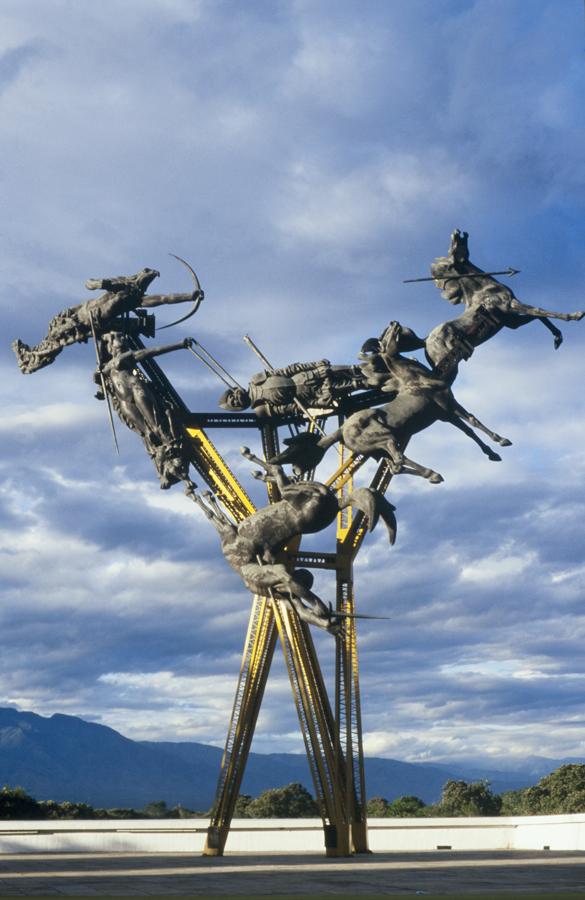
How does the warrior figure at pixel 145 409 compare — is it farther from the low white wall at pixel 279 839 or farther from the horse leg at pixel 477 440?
the low white wall at pixel 279 839

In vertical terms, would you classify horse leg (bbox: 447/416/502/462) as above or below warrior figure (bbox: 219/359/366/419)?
below

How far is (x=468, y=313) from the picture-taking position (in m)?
30.5

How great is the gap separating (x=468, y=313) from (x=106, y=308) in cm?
902

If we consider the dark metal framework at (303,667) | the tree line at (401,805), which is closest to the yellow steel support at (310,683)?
the dark metal framework at (303,667)

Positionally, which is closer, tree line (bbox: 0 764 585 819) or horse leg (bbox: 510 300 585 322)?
horse leg (bbox: 510 300 585 322)

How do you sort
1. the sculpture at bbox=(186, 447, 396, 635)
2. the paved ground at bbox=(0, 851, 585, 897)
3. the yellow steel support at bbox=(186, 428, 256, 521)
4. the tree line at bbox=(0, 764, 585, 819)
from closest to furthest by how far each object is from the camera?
the paved ground at bbox=(0, 851, 585, 897)
the sculpture at bbox=(186, 447, 396, 635)
the yellow steel support at bbox=(186, 428, 256, 521)
the tree line at bbox=(0, 764, 585, 819)

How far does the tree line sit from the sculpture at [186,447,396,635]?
2341 centimetres

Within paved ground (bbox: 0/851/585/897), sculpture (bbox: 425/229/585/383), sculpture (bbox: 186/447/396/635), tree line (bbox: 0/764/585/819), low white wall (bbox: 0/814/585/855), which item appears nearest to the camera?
paved ground (bbox: 0/851/585/897)

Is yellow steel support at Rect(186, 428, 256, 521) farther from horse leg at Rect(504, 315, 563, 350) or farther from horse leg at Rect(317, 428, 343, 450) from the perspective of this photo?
horse leg at Rect(504, 315, 563, 350)

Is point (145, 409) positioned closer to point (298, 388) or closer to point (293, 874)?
point (298, 388)

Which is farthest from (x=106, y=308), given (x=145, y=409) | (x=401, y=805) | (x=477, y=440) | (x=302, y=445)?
(x=401, y=805)

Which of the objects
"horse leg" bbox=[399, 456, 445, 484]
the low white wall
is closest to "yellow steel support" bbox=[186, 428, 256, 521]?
"horse leg" bbox=[399, 456, 445, 484]

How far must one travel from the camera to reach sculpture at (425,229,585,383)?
29969 millimetres

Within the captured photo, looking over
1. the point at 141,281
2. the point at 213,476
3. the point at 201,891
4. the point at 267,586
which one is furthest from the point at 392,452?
the point at 201,891
